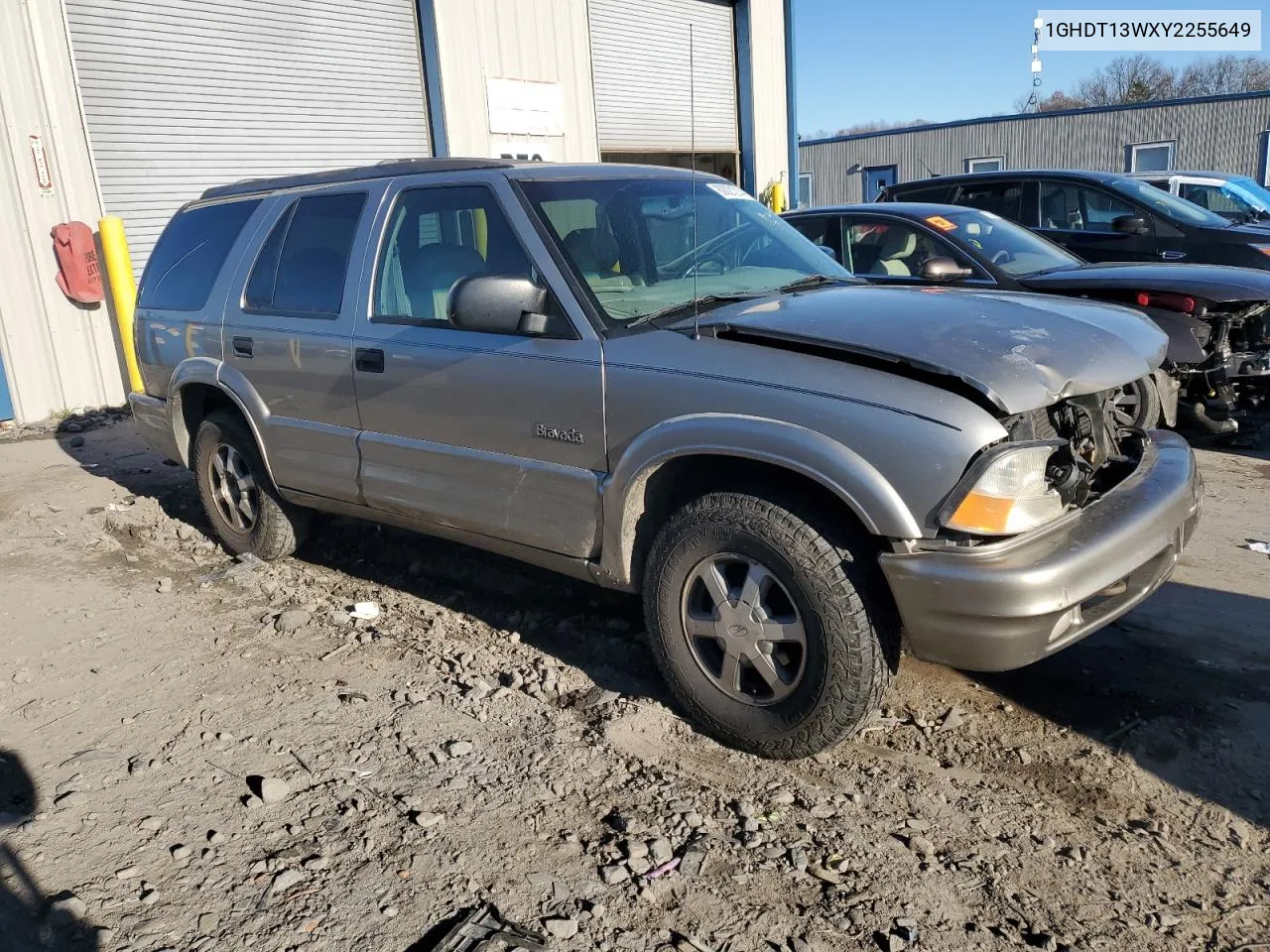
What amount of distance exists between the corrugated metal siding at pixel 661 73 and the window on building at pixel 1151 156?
16.8 metres

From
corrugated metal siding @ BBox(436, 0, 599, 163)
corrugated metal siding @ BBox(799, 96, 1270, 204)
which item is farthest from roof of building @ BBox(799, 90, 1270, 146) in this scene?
corrugated metal siding @ BBox(436, 0, 599, 163)

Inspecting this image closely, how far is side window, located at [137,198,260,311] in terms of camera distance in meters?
5.19

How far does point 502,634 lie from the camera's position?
4371 millimetres

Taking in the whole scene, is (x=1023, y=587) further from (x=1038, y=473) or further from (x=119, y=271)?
(x=119, y=271)

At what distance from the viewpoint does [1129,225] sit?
8.36 meters

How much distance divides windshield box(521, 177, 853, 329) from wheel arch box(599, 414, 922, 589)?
55 cm

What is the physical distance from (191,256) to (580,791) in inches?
→ 151

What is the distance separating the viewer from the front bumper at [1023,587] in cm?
276

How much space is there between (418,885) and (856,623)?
1.43 meters

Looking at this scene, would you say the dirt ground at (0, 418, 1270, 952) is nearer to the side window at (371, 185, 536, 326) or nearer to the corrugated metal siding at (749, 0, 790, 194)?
the side window at (371, 185, 536, 326)

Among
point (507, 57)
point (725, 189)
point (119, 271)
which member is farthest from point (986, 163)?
point (725, 189)

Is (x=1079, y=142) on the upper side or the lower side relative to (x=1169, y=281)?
upper

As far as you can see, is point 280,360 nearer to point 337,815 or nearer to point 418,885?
point 337,815

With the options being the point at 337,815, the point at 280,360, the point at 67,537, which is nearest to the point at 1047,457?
the point at 337,815
